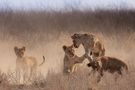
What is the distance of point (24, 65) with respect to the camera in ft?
5.90

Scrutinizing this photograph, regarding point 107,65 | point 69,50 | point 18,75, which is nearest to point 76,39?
point 69,50

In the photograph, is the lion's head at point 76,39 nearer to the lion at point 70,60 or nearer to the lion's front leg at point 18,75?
the lion at point 70,60

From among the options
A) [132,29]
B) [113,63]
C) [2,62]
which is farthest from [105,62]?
[2,62]

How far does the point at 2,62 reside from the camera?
178 cm

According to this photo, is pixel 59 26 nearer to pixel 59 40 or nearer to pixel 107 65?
pixel 59 40

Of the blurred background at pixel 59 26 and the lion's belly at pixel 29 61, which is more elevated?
the blurred background at pixel 59 26

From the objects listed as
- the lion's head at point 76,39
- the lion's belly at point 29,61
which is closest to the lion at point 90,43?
the lion's head at point 76,39

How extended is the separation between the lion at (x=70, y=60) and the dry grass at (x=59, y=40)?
21 millimetres

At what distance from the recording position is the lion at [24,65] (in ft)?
5.84

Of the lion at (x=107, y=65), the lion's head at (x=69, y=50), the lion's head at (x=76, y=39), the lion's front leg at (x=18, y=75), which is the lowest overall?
the lion's front leg at (x=18, y=75)

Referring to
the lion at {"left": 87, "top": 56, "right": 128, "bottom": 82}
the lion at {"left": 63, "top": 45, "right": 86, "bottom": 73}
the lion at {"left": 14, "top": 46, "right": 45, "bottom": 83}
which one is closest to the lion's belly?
the lion at {"left": 14, "top": 46, "right": 45, "bottom": 83}

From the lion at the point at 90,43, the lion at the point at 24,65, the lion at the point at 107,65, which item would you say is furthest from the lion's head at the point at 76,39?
the lion at the point at 24,65

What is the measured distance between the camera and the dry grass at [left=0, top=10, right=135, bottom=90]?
1.78m

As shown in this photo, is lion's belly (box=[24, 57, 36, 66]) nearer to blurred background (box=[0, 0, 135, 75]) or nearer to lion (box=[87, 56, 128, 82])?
blurred background (box=[0, 0, 135, 75])
